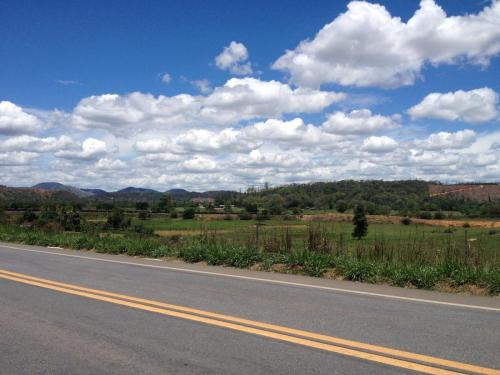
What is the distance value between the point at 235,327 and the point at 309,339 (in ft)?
3.40

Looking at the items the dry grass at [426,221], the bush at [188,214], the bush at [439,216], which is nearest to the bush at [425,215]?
the bush at [439,216]

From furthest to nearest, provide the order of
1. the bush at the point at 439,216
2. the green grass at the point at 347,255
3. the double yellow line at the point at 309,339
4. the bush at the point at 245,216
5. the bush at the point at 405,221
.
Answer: the bush at the point at 439,216, the bush at the point at 405,221, the bush at the point at 245,216, the green grass at the point at 347,255, the double yellow line at the point at 309,339

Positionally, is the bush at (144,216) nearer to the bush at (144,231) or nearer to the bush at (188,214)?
the bush at (188,214)

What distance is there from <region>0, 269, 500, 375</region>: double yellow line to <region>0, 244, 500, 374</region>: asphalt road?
0.05 feet

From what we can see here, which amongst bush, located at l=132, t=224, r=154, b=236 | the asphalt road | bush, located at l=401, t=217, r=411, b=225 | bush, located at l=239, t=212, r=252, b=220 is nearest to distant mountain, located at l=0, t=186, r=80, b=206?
bush, located at l=239, t=212, r=252, b=220

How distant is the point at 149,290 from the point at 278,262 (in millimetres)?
4236

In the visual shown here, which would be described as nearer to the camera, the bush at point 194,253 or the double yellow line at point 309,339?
the double yellow line at point 309,339

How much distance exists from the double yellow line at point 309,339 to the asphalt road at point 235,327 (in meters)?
0.01

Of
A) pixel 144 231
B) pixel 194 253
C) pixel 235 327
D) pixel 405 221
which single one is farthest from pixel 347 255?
pixel 405 221

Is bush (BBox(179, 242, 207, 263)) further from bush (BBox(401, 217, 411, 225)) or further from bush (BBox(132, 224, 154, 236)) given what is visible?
bush (BBox(401, 217, 411, 225))

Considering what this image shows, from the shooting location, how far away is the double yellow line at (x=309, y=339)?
→ 15.1ft

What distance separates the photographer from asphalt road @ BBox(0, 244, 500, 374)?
4.73 m

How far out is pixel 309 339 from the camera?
5504mm

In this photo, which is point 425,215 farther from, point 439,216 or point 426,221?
point 426,221
